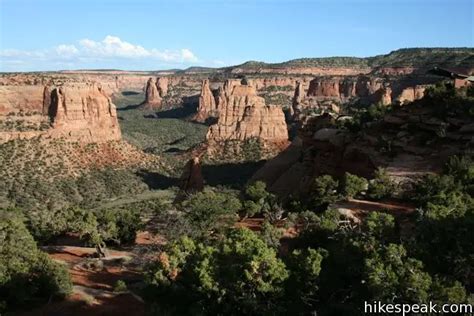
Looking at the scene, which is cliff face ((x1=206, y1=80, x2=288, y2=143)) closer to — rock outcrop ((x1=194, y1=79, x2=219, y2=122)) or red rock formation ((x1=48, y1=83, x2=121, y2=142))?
red rock formation ((x1=48, y1=83, x2=121, y2=142))

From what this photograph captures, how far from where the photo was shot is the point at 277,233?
24.9 m

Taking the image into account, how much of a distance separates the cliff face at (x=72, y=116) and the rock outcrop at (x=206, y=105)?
72.0 m

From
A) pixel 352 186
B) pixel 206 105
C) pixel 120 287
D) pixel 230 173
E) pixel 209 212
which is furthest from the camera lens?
pixel 206 105

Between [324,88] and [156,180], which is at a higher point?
[324,88]

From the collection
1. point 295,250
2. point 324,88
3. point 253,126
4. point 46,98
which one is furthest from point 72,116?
point 324,88

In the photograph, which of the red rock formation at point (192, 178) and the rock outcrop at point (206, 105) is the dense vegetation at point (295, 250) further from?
the rock outcrop at point (206, 105)

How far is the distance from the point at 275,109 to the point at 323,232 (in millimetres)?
76096

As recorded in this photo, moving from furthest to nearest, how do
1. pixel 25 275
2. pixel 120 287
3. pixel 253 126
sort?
pixel 253 126 < pixel 120 287 < pixel 25 275

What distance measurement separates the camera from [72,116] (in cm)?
8206

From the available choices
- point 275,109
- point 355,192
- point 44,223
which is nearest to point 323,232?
point 355,192

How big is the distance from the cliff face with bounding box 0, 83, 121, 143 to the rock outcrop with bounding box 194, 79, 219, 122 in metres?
72.0

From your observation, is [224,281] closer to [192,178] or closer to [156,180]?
[192,178]

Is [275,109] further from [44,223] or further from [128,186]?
[44,223]

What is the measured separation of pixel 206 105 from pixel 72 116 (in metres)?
80.9
